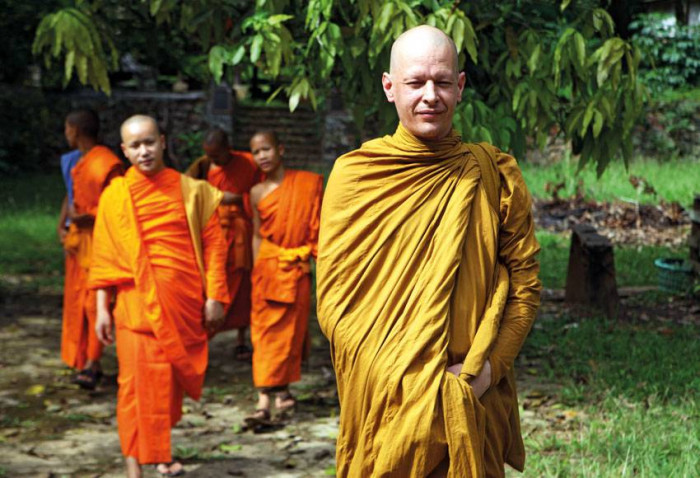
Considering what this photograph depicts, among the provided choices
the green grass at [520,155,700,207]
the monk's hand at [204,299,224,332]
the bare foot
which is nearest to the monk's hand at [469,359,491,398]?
the monk's hand at [204,299,224,332]

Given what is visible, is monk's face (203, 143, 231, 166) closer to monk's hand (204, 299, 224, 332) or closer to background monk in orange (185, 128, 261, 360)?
background monk in orange (185, 128, 261, 360)

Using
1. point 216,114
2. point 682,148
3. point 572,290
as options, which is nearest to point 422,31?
point 572,290

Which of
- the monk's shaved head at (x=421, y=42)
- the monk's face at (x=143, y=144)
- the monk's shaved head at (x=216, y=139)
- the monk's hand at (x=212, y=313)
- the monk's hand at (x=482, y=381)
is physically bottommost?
the monk's hand at (x=212, y=313)

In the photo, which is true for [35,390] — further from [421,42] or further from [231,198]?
[421,42]

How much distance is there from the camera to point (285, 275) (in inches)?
267

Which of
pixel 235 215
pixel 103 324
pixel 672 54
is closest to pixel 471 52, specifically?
pixel 103 324

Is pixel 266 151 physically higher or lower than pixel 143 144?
lower

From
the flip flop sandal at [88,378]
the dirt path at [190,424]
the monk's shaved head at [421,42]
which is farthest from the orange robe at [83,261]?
the monk's shaved head at [421,42]

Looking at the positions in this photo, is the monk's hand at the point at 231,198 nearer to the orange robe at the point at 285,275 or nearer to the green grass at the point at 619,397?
the orange robe at the point at 285,275

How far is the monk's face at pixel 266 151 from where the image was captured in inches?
268

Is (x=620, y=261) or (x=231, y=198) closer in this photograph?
(x=231, y=198)

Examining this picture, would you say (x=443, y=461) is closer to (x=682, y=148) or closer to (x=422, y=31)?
(x=422, y=31)

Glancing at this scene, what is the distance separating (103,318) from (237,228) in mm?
3229

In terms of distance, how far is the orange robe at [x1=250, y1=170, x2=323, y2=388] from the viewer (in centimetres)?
673
